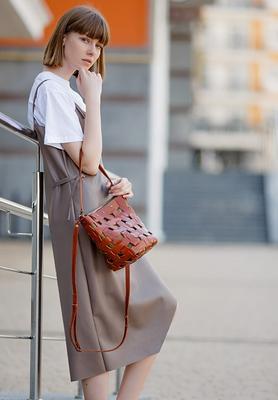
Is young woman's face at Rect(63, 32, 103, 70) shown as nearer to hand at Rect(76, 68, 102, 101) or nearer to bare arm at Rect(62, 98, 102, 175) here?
hand at Rect(76, 68, 102, 101)

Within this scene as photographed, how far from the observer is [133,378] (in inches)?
80.2

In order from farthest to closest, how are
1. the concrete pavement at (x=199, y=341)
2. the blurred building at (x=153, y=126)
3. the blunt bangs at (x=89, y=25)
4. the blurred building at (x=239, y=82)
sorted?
the blurred building at (x=239, y=82) < the blurred building at (x=153, y=126) < the concrete pavement at (x=199, y=341) < the blunt bangs at (x=89, y=25)

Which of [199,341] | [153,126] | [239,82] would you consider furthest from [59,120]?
[239,82]

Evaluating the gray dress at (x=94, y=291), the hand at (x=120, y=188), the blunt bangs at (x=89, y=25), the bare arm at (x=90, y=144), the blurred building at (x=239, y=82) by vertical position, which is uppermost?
the blurred building at (x=239, y=82)

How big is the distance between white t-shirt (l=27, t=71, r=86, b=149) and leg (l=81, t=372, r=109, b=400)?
0.58 m

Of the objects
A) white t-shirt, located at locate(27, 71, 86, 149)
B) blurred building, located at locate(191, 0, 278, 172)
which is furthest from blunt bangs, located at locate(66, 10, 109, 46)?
blurred building, located at locate(191, 0, 278, 172)

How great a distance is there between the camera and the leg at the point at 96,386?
77.0 inches

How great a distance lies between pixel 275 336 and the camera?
13.4ft

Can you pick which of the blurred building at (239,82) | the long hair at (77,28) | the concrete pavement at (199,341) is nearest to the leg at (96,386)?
the concrete pavement at (199,341)

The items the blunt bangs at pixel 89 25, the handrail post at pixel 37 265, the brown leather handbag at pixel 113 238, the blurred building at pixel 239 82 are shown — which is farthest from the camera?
the blurred building at pixel 239 82

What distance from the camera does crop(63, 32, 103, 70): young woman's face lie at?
2.01 meters

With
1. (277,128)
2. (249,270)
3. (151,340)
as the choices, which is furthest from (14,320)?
(277,128)

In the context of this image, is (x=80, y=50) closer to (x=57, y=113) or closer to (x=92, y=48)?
(x=92, y=48)

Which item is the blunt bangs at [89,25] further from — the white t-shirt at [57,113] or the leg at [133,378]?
the leg at [133,378]
